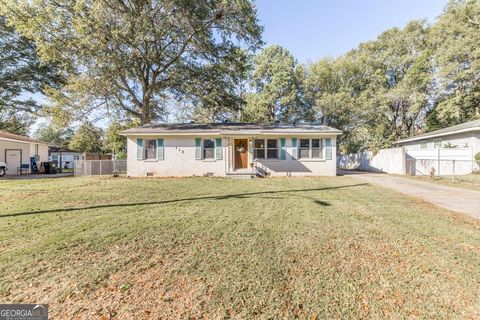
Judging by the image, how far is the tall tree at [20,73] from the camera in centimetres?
1989

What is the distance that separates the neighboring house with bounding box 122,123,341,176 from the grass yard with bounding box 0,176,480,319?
8619mm

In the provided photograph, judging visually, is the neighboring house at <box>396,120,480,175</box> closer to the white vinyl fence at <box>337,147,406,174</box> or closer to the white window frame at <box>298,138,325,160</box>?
the white vinyl fence at <box>337,147,406,174</box>

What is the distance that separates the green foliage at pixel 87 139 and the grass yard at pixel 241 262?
15208 millimetres

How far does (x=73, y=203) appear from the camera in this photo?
22.2ft

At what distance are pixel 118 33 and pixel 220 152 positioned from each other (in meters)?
9.22

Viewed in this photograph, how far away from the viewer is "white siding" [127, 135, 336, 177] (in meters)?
14.7

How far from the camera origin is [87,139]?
80.1ft

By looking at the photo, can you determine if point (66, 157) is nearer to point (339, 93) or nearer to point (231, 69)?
point (231, 69)

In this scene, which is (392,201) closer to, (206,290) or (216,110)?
(206,290)

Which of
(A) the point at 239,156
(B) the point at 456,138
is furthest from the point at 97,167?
(B) the point at 456,138

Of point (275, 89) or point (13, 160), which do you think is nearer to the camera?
point (13, 160)

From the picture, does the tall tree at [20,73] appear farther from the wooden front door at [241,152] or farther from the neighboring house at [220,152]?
the wooden front door at [241,152]

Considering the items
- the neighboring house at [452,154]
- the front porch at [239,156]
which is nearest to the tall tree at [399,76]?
the neighboring house at [452,154]

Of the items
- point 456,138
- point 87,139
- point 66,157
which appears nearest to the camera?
point 456,138
